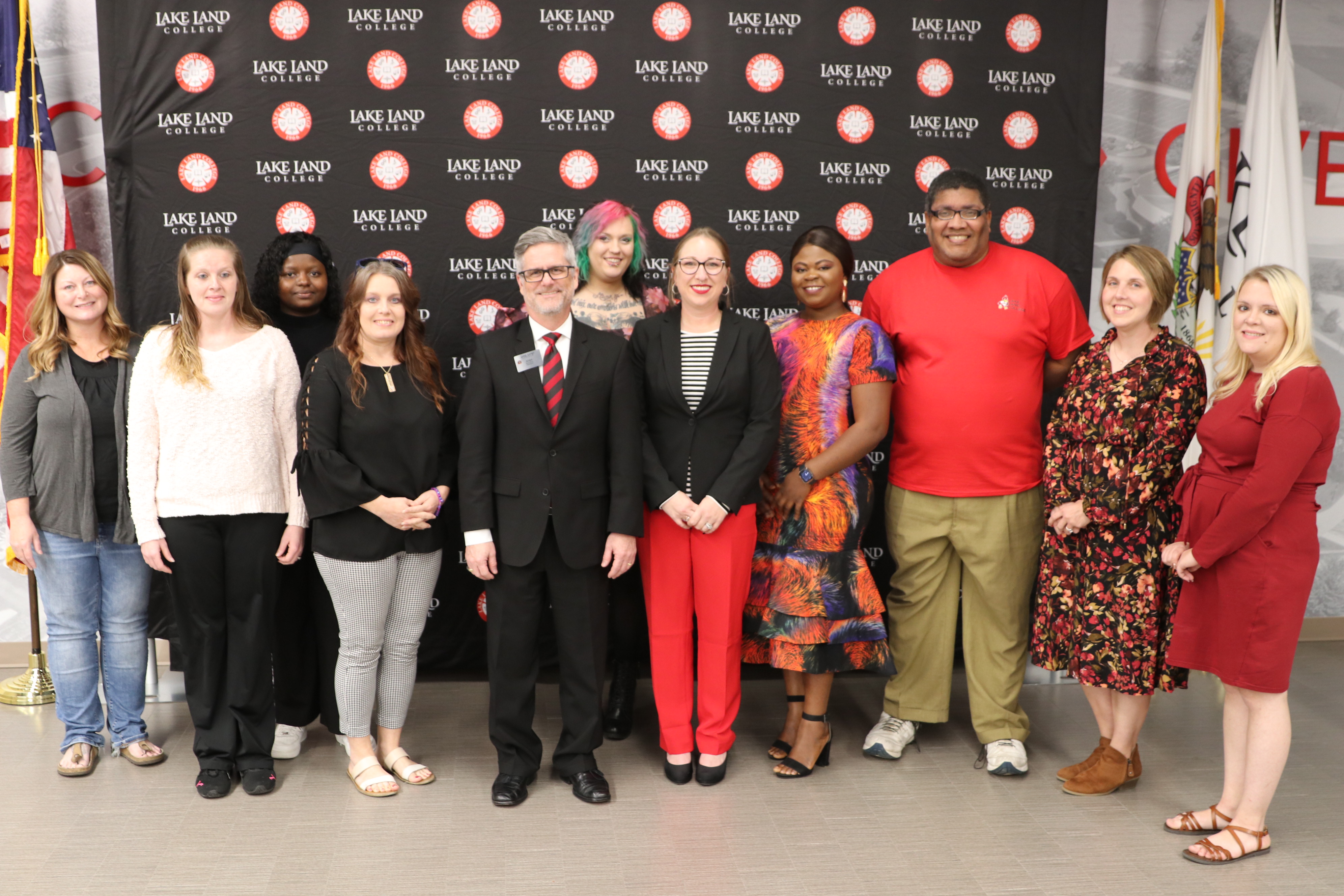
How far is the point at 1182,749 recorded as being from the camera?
11.5ft

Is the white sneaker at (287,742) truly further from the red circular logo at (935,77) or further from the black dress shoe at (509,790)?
the red circular logo at (935,77)

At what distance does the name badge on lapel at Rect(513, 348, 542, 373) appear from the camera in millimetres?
2943

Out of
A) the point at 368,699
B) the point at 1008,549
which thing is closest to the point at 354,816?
the point at 368,699

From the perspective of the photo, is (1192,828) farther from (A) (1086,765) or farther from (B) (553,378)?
(B) (553,378)

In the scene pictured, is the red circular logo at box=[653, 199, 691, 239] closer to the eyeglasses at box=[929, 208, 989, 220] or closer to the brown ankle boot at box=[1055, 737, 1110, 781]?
the eyeglasses at box=[929, 208, 989, 220]

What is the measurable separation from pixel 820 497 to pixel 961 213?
100 centimetres

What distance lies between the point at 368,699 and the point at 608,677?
3.67 ft

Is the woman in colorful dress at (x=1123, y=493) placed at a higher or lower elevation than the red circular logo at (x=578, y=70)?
lower

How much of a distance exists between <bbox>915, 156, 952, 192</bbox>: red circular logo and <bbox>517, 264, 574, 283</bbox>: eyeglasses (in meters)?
1.82

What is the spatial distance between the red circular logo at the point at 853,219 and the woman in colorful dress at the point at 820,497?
0.90 metres

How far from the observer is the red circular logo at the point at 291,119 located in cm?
389

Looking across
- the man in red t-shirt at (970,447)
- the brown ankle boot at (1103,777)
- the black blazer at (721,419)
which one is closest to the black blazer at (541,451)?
the black blazer at (721,419)

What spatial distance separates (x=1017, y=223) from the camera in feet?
13.6

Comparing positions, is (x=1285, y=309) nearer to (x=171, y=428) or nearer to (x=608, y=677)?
(x=608, y=677)
